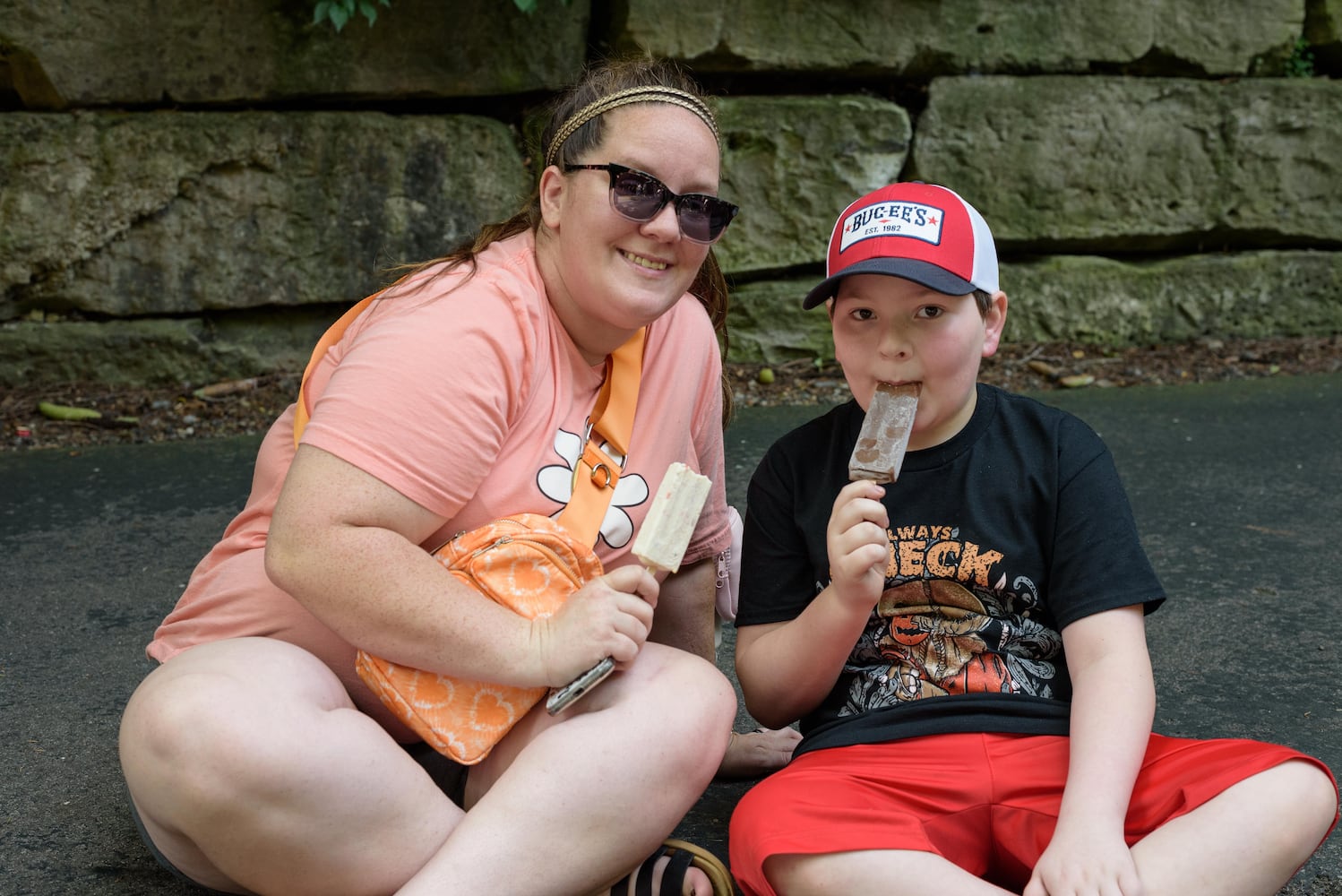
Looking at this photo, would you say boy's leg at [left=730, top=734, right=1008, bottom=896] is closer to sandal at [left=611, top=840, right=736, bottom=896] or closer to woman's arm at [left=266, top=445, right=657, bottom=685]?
sandal at [left=611, top=840, right=736, bottom=896]

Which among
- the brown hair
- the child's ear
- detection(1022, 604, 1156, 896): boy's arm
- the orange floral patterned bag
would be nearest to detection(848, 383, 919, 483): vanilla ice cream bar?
the child's ear

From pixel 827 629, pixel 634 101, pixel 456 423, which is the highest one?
pixel 634 101

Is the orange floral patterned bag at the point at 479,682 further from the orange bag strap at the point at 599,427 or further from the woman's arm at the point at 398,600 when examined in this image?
the orange bag strap at the point at 599,427

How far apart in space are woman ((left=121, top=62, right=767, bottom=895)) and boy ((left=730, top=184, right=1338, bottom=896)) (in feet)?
0.60

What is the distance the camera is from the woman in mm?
1612

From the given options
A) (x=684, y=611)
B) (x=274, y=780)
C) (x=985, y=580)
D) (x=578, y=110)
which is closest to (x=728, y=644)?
(x=684, y=611)

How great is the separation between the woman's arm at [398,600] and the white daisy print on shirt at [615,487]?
241mm

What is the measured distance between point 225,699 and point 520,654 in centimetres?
36

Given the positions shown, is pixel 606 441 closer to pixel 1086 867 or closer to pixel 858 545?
pixel 858 545

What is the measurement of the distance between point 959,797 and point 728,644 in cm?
110

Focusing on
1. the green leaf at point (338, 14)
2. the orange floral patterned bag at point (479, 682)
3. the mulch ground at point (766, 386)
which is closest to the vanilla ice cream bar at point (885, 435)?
the orange floral patterned bag at point (479, 682)

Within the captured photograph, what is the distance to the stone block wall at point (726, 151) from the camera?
14.0 feet

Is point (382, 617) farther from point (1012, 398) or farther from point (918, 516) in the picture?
point (1012, 398)

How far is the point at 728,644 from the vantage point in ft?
9.21
